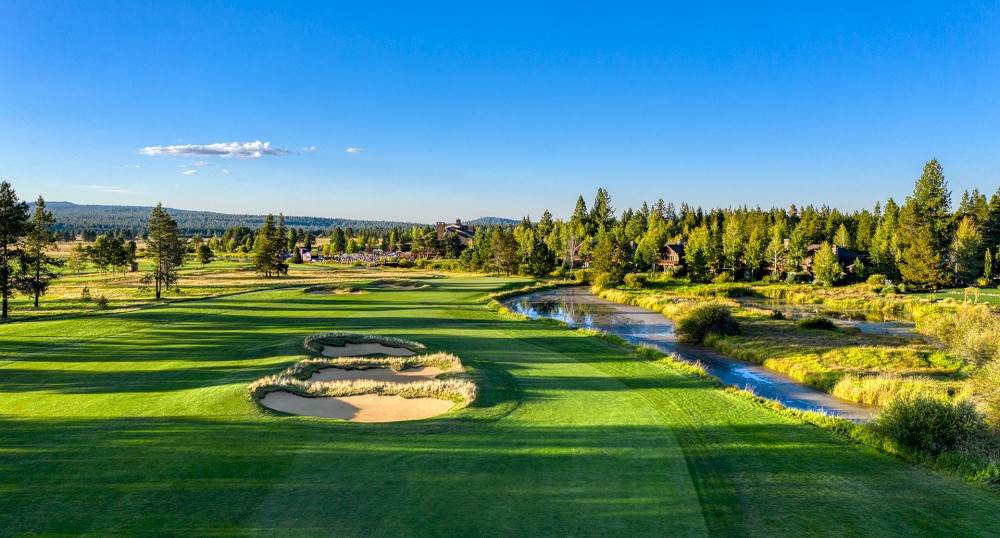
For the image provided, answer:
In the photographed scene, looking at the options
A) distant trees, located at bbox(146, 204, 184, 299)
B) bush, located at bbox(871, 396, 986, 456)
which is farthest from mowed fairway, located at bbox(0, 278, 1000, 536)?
distant trees, located at bbox(146, 204, 184, 299)

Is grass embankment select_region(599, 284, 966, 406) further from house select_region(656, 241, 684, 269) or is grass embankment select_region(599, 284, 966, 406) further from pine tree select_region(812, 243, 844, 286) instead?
house select_region(656, 241, 684, 269)

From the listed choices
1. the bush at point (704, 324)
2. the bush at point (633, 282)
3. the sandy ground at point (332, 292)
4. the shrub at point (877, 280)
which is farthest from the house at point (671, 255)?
the sandy ground at point (332, 292)

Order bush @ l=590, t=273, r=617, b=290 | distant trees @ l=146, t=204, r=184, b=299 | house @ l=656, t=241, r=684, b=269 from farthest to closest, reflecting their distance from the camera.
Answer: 1. house @ l=656, t=241, r=684, b=269
2. bush @ l=590, t=273, r=617, b=290
3. distant trees @ l=146, t=204, r=184, b=299

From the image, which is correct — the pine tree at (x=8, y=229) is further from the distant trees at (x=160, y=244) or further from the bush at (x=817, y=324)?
the bush at (x=817, y=324)

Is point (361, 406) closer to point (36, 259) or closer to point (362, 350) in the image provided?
point (362, 350)

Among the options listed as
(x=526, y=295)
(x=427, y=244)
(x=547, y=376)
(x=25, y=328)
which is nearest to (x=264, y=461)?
(x=547, y=376)

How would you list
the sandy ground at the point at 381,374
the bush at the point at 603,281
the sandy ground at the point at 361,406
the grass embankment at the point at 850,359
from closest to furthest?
the sandy ground at the point at 361,406 → the grass embankment at the point at 850,359 → the sandy ground at the point at 381,374 → the bush at the point at 603,281

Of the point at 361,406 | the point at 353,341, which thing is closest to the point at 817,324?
the point at 353,341
